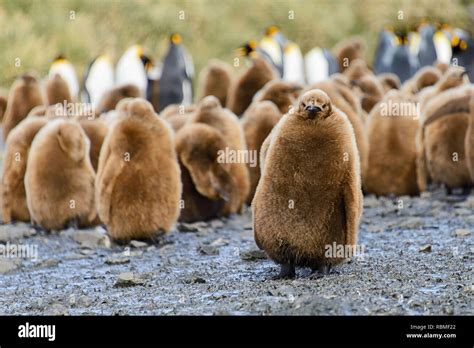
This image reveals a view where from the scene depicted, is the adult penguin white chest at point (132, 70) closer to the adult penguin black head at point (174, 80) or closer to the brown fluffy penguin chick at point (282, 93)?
the adult penguin black head at point (174, 80)

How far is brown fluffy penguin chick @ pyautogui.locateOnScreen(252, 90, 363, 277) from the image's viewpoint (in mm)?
4934

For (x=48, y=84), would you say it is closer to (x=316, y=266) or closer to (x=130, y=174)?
(x=130, y=174)

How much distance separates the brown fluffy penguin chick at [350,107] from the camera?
8062 millimetres

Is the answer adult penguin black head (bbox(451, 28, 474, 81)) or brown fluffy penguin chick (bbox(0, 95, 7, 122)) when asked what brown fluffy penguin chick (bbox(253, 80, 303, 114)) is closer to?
adult penguin black head (bbox(451, 28, 474, 81))

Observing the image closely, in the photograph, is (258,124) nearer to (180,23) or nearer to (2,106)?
(2,106)

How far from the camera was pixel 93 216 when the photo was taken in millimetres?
7852

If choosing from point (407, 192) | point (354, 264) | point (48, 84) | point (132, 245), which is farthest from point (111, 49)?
point (354, 264)

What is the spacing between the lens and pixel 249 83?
1042cm

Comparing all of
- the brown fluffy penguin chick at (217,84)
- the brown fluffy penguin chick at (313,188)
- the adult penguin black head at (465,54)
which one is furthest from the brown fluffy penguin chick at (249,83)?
the brown fluffy penguin chick at (313,188)

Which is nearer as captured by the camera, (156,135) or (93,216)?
(156,135)

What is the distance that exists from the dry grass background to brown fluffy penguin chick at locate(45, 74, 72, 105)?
4.74 metres

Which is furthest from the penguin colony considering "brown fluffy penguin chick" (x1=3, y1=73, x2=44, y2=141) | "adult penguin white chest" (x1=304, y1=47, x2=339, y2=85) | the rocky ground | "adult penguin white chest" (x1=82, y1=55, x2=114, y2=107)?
"adult penguin white chest" (x1=304, y1=47, x2=339, y2=85)

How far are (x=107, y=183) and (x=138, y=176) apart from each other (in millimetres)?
223
